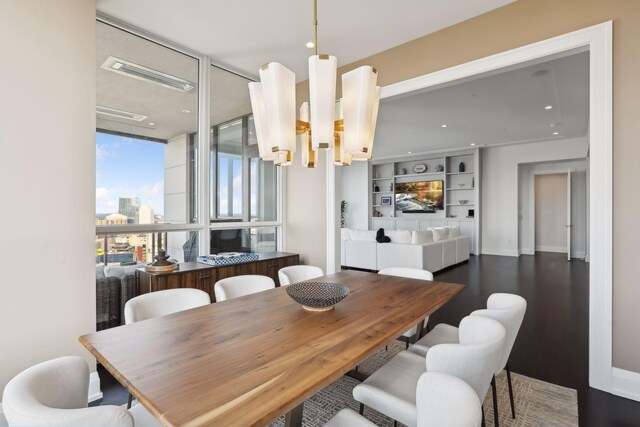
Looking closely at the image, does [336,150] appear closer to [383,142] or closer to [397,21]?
[397,21]

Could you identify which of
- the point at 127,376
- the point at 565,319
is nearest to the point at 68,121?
the point at 127,376

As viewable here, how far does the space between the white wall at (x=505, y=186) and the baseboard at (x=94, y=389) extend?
935 centimetres

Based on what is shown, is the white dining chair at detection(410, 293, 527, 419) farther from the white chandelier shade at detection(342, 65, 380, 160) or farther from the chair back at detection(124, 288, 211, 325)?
the chair back at detection(124, 288, 211, 325)

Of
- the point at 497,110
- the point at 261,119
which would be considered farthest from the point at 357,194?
the point at 261,119

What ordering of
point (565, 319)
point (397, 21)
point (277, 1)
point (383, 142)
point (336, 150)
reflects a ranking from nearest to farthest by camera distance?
point (336, 150) < point (277, 1) < point (397, 21) < point (565, 319) < point (383, 142)

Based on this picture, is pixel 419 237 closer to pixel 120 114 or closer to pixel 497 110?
pixel 497 110

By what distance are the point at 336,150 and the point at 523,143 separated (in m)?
8.55

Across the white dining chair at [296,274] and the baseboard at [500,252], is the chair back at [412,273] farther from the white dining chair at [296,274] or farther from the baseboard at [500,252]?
the baseboard at [500,252]

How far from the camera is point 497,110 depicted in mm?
5895

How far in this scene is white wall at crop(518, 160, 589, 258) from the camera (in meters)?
8.49

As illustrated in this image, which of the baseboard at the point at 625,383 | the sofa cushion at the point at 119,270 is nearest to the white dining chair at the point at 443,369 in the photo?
the baseboard at the point at 625,383

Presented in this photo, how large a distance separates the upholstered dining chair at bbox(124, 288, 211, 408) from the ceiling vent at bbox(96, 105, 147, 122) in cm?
197

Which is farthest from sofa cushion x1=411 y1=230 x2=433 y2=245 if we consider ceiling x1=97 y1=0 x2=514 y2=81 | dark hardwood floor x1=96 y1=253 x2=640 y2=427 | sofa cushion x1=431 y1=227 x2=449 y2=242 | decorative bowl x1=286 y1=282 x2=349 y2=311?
decorative bowl x1=286 y1=282 x2=349 y2=311

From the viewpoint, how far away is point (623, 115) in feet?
7.47
